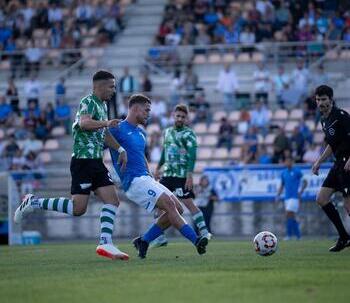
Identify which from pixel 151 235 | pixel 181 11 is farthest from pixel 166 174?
pixel 181 11

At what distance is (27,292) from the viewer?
33.4 ft

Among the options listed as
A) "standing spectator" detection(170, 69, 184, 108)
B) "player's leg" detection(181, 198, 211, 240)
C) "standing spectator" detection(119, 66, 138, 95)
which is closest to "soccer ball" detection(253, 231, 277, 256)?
"player's leg" detection(181, 198, 211, 240)

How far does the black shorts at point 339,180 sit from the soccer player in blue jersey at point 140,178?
2.94 meters

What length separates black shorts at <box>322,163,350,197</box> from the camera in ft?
52.5

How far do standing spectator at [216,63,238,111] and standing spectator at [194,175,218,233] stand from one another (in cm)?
450

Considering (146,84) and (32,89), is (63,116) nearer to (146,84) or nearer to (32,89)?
(32,89)

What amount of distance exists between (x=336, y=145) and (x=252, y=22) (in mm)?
17798

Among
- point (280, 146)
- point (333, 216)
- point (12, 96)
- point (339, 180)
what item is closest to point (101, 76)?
point (339, 180)

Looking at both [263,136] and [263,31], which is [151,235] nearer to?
[263,136]

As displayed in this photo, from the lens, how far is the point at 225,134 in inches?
1198

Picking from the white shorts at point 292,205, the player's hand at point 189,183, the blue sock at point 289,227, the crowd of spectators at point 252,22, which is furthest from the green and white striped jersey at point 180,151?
the crowd of spectators at point 252,22

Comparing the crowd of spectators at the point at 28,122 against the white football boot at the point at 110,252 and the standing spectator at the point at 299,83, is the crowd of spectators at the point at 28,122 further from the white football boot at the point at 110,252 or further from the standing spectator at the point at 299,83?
the white football boot at the point at 110,252

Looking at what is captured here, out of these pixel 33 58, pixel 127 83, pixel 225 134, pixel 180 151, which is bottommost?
pixel 180 151

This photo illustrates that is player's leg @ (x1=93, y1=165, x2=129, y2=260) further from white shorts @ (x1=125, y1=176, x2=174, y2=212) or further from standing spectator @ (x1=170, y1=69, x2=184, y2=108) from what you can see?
standing spectator @ (x1=170, y1=69, x2=184, y2=108)
